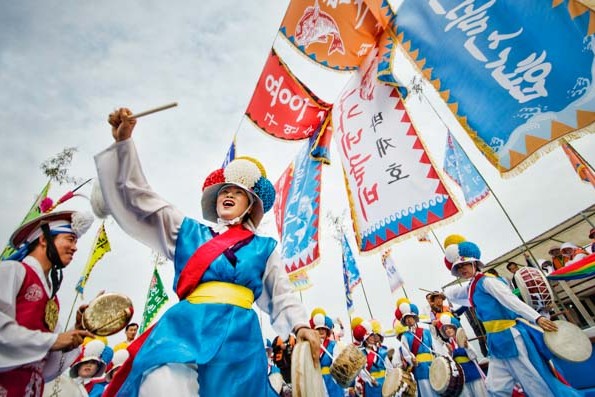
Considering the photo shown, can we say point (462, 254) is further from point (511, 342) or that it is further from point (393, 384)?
point (393, 384)

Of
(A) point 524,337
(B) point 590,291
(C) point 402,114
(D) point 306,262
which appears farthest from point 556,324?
(B) point 590,291

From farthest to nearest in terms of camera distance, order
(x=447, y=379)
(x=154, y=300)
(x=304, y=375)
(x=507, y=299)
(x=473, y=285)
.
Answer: (x=154, y=300) < (x=447, y=379) < (x=473, y=285) < (x=507, y=299) < (x=304, y=375)

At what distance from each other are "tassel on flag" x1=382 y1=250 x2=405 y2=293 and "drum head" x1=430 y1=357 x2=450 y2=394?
5630 mm

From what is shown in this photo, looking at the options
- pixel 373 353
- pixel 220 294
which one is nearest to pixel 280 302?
pixel 220 294

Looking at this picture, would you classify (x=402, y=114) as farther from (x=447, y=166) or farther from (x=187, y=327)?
(x=447, y=166)

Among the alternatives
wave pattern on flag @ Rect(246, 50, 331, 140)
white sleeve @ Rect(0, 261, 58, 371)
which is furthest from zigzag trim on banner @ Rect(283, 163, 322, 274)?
white sleeve @ Rect(0, 261, 58, 371)

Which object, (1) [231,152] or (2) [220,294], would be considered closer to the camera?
(2) [220,294]

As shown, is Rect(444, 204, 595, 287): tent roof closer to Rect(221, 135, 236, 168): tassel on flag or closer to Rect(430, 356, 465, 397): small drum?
Rect(430, 356, 465, 397): small drum

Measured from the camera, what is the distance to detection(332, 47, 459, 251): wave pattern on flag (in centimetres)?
370

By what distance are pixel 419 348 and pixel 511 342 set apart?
14.7 feet

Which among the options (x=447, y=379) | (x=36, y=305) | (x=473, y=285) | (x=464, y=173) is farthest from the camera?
(x=464, y=173)

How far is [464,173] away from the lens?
29.1 feet

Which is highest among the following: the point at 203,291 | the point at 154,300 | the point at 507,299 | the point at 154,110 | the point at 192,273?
the point at 154,300

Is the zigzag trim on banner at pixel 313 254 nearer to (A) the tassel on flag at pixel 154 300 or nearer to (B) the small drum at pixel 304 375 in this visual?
(B) the small drum at pixel 304 375
